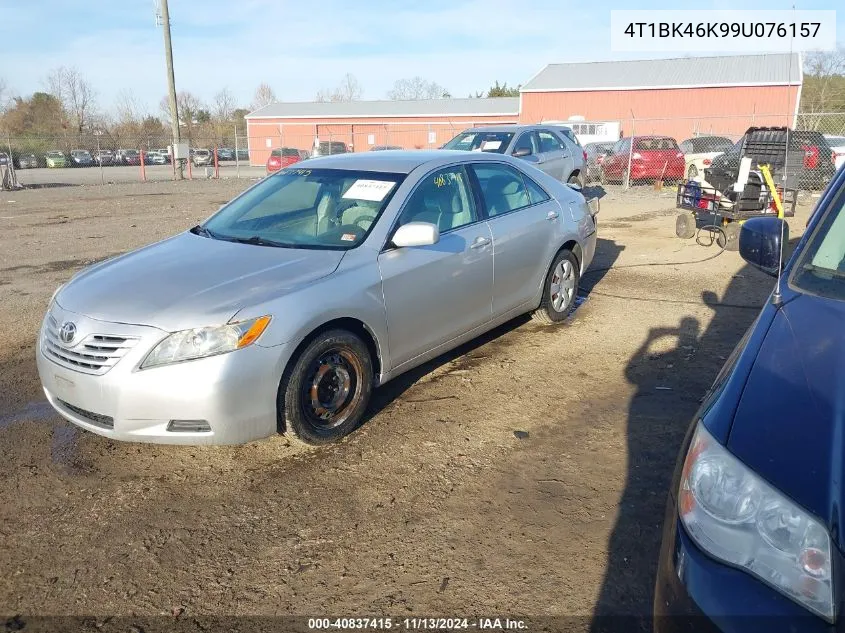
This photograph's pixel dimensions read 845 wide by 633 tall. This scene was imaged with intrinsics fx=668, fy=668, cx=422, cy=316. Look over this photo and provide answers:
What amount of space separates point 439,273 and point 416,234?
0.47 m

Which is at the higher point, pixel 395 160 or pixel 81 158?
pixel 395 160

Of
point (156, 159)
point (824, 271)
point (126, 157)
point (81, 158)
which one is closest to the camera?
point (824, 271)

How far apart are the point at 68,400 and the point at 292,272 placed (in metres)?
1.34

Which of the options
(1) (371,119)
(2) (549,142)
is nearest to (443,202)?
(2) (549,142)

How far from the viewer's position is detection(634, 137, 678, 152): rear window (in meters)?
21.3

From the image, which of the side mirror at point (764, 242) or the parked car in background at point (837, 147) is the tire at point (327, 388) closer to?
the side mirror at point (764, 242)

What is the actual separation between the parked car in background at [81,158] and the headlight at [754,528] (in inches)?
1690

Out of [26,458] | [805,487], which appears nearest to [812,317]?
[805,487]

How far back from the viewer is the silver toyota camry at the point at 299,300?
10.8 feet

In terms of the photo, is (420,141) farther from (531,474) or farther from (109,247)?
(531,474)

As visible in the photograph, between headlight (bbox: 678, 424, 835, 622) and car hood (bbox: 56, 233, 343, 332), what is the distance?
2323 mm

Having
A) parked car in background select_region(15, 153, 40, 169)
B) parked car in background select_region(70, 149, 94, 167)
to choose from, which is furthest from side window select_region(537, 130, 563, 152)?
parked car in background select_region(70, 149, 94, 167)

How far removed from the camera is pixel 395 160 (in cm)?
484

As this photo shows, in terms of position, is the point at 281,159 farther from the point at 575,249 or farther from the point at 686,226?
the point at 575,249
